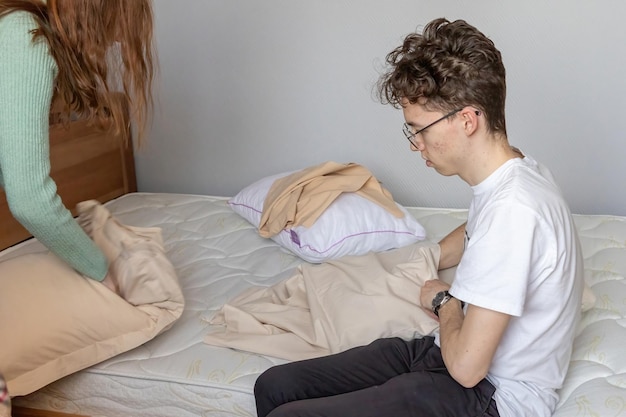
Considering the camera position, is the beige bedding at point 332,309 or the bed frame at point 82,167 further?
the bed frame at point 82,167

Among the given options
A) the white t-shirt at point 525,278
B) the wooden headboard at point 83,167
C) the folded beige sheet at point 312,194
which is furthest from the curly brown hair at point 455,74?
the wooden headboard at point 83,167

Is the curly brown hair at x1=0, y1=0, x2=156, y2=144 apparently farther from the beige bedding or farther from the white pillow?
the white pillow

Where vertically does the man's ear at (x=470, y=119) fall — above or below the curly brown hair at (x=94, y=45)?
below

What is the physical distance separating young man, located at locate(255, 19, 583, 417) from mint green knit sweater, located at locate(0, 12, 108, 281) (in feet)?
2.01

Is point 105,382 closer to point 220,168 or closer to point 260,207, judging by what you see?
point 260,207

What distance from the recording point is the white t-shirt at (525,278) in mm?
1086

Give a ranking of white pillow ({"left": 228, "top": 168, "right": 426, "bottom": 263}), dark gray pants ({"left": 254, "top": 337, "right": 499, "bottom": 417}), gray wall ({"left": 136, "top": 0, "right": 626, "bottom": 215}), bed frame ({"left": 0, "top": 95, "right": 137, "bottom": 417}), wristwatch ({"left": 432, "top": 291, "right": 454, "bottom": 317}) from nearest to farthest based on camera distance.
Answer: dark gray pants ({"left": 254, "top": 337, "right": 499, "bottom": 417})
wristwatch ({"left": 432, "top": 291, "right": 454, "bottom": 317})
white pillow ({"left": 228, "top": 168, "right": 426, "bottom": 263})
bed frame ({"left": 0, "top": 95, "right": 137, "bottom": 417})
gray wall ({"left": 136, "top": 0, "right": 626, "bottom": 215})

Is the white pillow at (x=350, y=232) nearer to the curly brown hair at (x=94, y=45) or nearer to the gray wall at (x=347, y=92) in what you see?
the gray wall at (x=347, y=92)

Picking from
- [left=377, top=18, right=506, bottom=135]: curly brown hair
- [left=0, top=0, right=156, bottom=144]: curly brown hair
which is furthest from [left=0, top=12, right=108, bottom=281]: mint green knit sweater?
[left=377, top=18, right=506, bottom=135]: curly brown hair

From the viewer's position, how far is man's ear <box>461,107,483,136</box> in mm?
1166

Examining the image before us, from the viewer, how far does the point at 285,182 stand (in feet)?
7.50

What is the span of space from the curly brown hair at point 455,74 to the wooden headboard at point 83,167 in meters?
1.23

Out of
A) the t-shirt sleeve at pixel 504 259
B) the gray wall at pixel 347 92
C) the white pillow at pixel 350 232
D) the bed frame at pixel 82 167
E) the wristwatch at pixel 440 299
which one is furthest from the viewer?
the gray wall at pixel 347 92

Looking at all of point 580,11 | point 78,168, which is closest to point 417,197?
point 580,11
